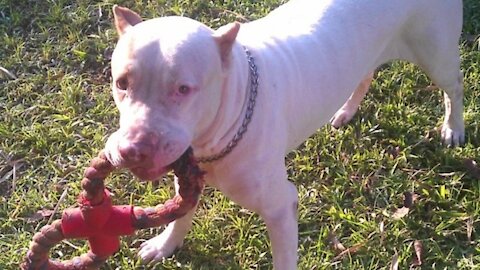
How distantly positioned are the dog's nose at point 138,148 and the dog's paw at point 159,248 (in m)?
1.15

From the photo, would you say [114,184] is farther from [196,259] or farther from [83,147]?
[196,259]

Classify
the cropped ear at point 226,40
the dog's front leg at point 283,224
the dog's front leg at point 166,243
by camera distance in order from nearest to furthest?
the cropped ear at point 226,40, the dog's front leg at point 283,224, the dog's front leg at point 166,243

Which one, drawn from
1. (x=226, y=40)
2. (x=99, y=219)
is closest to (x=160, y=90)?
(x=226, y=40)

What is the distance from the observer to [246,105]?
A: 2.46m

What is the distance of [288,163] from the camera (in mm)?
3559

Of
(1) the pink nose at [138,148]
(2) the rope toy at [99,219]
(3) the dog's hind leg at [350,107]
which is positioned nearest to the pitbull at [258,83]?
(1) the pink nose at [138,148]

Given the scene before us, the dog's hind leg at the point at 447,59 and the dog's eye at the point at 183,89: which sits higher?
the dog's eye at the point at 183,89

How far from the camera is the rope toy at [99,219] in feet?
8.30

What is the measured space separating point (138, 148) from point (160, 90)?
0.61 ft

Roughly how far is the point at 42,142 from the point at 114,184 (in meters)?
0.47

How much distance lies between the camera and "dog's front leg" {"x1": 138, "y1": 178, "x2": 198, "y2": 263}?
316 centimetres

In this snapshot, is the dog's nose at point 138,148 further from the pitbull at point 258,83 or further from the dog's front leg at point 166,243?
the dog's front leg at point 166,243

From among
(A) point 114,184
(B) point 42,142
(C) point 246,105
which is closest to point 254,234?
(A) point 114,184

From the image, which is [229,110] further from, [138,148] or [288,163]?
[288,163]
